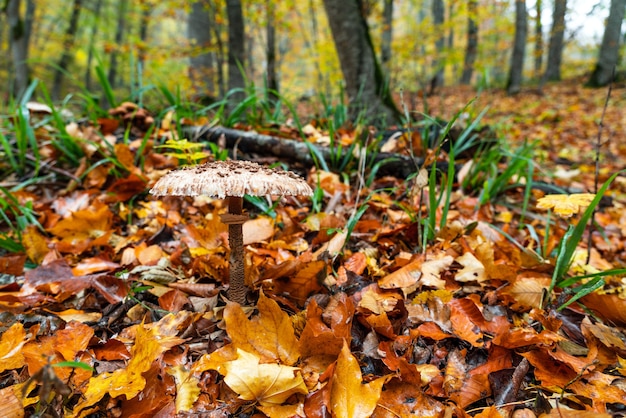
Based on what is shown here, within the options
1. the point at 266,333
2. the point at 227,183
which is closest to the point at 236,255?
the point at 266,333

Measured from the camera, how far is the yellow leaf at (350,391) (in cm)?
109

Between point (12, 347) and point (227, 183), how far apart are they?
1.05m

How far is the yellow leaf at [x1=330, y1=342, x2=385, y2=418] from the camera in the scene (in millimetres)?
1087

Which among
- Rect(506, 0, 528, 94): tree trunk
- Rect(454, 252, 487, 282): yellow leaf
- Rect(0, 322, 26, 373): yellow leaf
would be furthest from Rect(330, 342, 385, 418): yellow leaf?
Rect(506, 0, 528, 94): tree trunk

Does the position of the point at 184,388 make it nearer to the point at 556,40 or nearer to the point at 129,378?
the point at 129,378

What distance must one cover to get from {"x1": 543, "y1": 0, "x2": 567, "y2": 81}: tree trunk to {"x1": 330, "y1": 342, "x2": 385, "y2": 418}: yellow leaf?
15312 mm

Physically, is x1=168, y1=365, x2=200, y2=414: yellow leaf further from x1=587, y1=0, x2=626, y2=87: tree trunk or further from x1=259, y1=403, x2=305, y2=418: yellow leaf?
x1=587, y1=0, x2=626, y2=87: tree trunk

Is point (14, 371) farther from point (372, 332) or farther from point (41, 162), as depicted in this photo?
point (41, 162)

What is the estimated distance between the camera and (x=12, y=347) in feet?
Answer: 4.25

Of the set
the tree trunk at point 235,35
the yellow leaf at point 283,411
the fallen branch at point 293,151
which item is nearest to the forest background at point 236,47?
the tree trunk at point 235,35

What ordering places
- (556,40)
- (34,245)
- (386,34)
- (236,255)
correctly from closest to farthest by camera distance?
(236,255) < (34,245) < (386,34) < (556,40)

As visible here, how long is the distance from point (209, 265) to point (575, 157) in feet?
21.9

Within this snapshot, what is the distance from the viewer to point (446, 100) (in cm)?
1524

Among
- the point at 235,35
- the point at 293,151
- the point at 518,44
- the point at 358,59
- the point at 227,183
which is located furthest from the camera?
the point at 518,44
